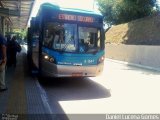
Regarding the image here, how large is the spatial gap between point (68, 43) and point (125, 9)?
32.8m

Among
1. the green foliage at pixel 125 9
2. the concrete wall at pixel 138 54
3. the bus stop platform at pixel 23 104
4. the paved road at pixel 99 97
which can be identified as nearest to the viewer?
the bus stop platform at pixel 23 104

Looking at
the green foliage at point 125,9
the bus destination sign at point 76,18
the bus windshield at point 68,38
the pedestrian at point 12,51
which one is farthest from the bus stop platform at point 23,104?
the green foliage at point 125,9

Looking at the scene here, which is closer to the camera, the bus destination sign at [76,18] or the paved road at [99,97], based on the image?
the paved road at [99,97]

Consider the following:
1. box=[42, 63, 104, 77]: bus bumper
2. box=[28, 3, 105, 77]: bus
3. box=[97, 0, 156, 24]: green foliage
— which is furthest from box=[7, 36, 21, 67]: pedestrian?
box=[97, 0, 156, 24]: green foliage

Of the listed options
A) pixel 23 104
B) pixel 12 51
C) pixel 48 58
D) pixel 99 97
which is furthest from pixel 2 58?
pixel 12 51

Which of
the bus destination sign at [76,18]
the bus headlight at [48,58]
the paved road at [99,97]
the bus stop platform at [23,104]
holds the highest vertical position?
the bus destination sign at [76,18]

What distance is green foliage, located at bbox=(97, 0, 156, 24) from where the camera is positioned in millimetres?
42625

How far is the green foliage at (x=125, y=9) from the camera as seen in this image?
140 ft

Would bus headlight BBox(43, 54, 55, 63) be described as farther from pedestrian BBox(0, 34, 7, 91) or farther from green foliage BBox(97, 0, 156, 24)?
green foliage BBox(97, 0, 156, 24)

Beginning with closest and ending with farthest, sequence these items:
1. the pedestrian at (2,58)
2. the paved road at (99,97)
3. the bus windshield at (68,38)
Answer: the paved road at (99,97) < the pedestrian at (2,58) < the bus windshield at (68,38)

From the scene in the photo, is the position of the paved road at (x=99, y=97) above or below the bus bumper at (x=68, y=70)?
below

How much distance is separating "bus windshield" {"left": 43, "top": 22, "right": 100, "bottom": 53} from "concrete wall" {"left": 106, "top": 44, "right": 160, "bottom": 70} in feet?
36.2

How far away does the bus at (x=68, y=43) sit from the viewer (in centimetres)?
1234

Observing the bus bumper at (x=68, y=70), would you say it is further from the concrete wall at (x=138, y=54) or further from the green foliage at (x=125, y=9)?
the green foliage at (x=125, y=9)
